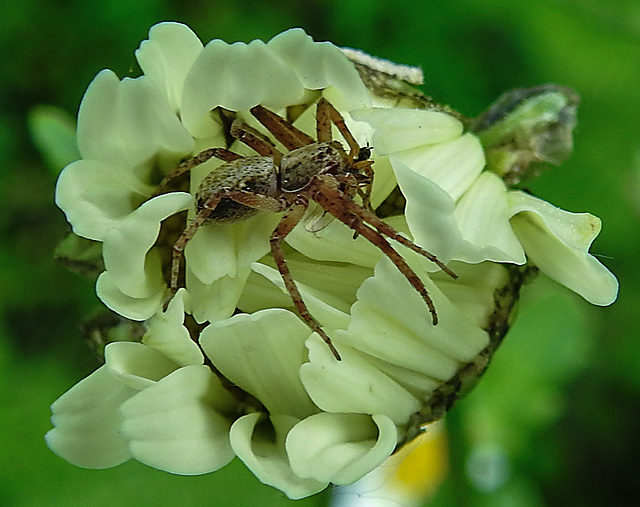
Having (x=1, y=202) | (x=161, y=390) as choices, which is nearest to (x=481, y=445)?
(x=161, y=390)

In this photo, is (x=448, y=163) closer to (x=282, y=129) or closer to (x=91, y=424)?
(x=282, y=129)

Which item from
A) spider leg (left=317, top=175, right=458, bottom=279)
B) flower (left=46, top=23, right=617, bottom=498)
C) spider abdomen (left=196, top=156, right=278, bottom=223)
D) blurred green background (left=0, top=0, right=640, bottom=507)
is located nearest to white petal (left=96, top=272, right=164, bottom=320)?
flower (left=46, top=23, right=617, bottom=498)

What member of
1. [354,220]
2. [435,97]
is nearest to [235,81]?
[354,220]

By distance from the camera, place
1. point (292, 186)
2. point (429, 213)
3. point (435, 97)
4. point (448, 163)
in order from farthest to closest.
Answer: point (435, 97) < point (292, 186) < point (448, 163) < point (429, 213)

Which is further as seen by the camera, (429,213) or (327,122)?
(327,122)

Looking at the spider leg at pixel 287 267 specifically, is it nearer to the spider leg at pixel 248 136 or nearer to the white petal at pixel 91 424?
the spider leg at pixel 248 136

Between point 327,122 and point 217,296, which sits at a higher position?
point 327,122
